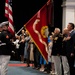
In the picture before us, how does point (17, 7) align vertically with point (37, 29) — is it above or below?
above

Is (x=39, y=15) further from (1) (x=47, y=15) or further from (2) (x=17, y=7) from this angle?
(2) (x=17, y=7)

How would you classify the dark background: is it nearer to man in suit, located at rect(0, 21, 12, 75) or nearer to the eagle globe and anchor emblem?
the eagle globe and anchor emblem

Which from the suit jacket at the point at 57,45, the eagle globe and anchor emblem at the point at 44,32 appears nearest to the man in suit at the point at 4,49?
the suit jacket at the point at 57,45

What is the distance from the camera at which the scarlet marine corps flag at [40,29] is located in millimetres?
10430

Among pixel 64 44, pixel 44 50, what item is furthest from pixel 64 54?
pixel 44 50

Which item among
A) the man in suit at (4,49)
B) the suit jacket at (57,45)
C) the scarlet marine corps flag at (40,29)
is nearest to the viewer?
the man in suit at (4,49)

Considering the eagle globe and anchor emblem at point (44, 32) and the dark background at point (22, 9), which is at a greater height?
the dark background at point (22, 9)

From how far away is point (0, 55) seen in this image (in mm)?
8664

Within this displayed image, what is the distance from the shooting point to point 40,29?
10.6 meters

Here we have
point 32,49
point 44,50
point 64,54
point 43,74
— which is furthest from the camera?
point 32,49

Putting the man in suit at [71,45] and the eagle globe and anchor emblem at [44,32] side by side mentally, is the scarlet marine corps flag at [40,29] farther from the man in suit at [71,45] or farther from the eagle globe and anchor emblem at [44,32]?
the man in suit at [71,45]

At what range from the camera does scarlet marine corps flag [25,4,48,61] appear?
1043 centimetres

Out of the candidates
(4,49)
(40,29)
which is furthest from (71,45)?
(40,29)

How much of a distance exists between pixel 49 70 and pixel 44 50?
1538 mm
